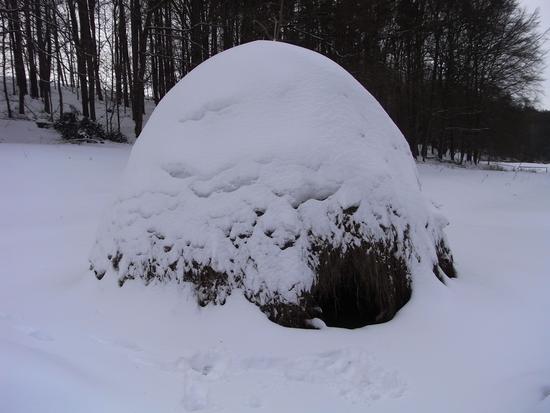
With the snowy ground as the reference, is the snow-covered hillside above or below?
above

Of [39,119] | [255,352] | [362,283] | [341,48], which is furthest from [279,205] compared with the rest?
[39,119]

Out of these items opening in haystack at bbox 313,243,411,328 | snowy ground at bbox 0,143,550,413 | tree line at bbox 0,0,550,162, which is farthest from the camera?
tree line at bbox 0,0,550,162

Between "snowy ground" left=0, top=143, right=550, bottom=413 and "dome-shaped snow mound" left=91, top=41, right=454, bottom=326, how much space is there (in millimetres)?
216

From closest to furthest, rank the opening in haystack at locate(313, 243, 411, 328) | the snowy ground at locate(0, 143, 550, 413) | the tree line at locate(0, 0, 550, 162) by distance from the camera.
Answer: the snowy ground at locate(0, 143, 550, 413)
the opening in haystack at locate(313, 243, 411, 328)
the tree line at locate(0, 0, 550, 162)

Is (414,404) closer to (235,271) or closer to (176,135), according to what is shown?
(235,271)

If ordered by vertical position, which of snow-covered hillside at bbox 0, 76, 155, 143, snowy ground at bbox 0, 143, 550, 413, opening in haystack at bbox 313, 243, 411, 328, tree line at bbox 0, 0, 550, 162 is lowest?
snowy ground at bbox 0, 143, 550, 413

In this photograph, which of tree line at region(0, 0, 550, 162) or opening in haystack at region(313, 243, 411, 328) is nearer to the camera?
opening in haystack at region(313, 243, 411, 328)

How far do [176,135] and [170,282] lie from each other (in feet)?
4.43

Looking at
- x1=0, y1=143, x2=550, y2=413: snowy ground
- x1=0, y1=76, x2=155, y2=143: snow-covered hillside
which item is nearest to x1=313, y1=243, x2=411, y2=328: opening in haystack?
x1=0, y1=143, x2=550, y2=413: snowy ground

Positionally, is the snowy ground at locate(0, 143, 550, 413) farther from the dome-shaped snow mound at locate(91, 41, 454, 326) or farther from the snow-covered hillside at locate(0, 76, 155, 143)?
the snow-covered hillside at locate(0, 76, 155, 143)

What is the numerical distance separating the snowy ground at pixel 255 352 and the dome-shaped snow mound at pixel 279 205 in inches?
8.5

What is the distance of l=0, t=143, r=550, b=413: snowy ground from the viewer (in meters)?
2.22

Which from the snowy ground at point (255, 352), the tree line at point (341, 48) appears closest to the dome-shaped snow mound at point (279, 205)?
the snowy ground at point (255, 352)

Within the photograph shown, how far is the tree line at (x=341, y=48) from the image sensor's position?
1625 centimetres
